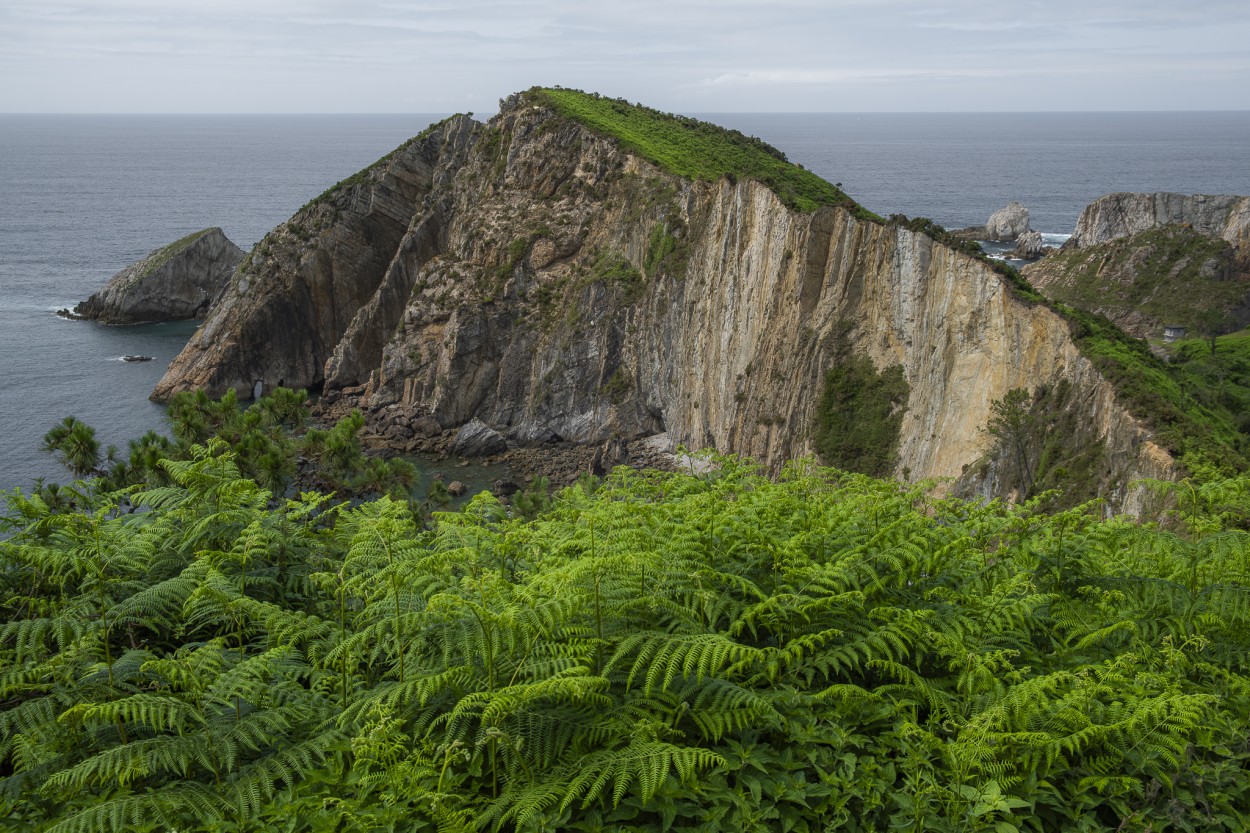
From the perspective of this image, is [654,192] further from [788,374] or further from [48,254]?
[48,254]

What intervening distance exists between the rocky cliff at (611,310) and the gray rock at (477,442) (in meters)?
2.21

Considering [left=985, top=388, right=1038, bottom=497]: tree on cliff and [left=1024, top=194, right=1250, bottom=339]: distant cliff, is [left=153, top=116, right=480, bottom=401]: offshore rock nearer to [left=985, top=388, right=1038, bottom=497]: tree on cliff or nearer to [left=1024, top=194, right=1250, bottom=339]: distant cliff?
[left=985, top=388, right=1038, bottom=497]: tree on cliff

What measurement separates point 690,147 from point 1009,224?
85.0 meters

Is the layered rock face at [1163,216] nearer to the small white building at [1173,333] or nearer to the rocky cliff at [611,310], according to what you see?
the small white building at [1173,333]

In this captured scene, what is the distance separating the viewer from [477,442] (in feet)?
205

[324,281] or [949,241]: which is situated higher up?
[949,241]

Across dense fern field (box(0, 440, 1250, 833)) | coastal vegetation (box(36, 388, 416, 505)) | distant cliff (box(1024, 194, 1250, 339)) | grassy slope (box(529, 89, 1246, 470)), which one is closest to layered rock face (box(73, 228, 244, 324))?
grassy slope (box(529, 89, 1246, 470))

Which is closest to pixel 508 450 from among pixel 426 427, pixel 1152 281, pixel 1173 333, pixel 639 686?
pixel 426 427

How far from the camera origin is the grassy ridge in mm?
57000

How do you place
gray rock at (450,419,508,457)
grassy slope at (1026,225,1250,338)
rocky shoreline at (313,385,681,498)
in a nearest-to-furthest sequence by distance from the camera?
1. rocky shoreline at (313,385,681,498)
2. gray rock at (450,419,508,457)
3. grassy slope at (1026,225,1250,338)

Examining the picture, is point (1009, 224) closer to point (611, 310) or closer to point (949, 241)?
point (611, 310)

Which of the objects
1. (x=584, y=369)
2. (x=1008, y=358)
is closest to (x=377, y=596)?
(x=1008, y=358)

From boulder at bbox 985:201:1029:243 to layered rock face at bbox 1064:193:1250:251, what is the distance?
19840mm

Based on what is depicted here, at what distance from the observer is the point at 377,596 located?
7680mm
